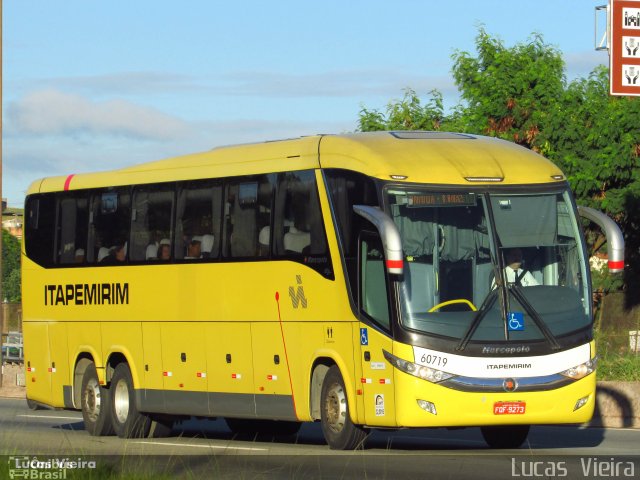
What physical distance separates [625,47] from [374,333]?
791cm

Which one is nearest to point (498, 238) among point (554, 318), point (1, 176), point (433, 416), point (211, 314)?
point (554, 318)

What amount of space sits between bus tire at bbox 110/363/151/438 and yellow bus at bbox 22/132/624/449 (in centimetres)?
3

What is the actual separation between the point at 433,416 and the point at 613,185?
101 feet

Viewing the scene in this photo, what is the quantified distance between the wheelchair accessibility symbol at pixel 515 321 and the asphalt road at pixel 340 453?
4.47 feet

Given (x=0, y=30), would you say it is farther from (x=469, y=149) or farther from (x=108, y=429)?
(x=469, y=149)

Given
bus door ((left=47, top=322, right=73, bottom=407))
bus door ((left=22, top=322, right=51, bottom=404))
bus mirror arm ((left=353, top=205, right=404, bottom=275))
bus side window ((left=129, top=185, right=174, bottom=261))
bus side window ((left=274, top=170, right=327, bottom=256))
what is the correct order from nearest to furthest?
1. bus mirror arm ((left=353, top=205, right=404, bottom=275))
2. bus side window ((left=274, top=170, right=327, bottom=256))
3. bus side window ((left=129, top=185, right=174, bottom=261))
4. bus door ((left=47, top=322, right=73, bottom=407))
5. bus door ((left=22, top=322, right=51, bottom=404))

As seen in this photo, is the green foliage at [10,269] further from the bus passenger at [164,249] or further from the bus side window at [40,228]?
the bus passenger at [164,249]

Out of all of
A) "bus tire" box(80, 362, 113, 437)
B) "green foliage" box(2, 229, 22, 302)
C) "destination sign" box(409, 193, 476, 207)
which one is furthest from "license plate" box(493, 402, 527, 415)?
"green foliage" box(2, 229, 22, 302)

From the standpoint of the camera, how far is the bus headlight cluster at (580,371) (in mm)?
16500

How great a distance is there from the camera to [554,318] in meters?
16.5

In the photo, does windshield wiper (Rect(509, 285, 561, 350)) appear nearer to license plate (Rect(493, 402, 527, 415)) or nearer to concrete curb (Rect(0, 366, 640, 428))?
license plate (Rect(493, 402, 527, 415))

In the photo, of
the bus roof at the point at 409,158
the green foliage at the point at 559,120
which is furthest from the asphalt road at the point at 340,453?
the green foliage at the point at 559,120

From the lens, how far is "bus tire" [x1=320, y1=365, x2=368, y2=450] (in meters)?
17.1

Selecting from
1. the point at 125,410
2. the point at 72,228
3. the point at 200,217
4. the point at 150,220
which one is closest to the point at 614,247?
the point at 200,217
